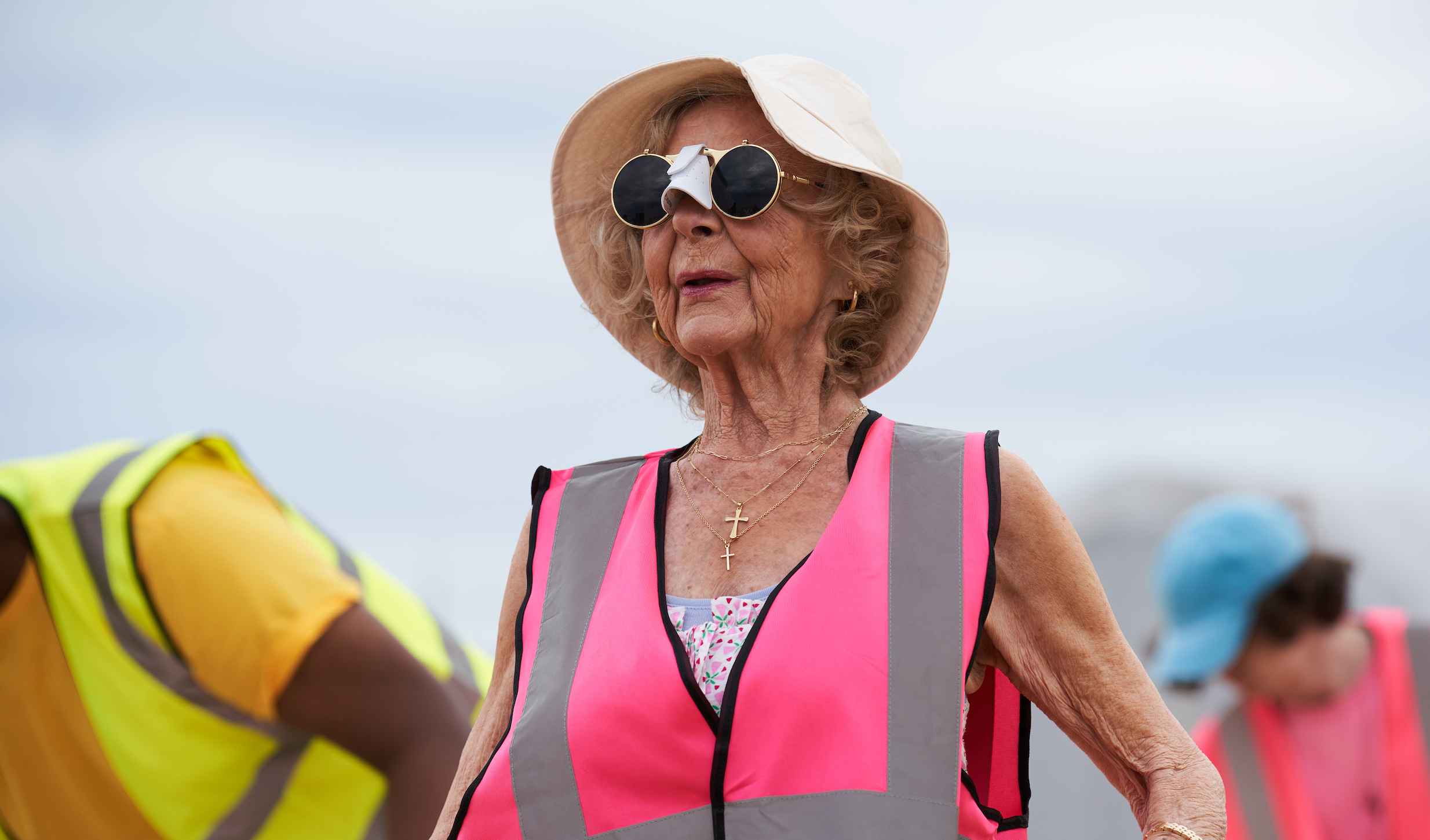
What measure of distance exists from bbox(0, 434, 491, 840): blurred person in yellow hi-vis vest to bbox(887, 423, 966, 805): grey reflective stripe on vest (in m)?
1.62

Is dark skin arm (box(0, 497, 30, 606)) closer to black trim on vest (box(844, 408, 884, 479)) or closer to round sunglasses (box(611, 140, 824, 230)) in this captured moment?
round sunglasses (box(611, 140, 824, 230))

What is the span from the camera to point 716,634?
201cm

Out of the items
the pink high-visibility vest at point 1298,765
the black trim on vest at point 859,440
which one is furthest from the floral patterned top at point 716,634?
the pink high-visibility vest at point 1298,765

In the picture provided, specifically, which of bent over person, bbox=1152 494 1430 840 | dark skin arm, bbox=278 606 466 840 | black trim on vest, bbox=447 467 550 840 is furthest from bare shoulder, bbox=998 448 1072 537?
bent over person, bbox=1152 494 1430 840

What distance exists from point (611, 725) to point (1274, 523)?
3968 millimetres

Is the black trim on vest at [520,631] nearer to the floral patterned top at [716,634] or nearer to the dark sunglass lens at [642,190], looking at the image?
the floral patterned top at [716,634]

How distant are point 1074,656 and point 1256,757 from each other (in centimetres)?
306

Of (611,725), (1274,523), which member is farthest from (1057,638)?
(1274,523)

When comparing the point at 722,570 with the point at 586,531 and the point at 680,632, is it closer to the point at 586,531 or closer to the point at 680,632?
the point at 680,632

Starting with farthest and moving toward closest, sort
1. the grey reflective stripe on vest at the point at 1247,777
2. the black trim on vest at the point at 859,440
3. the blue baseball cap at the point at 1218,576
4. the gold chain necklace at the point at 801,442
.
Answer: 1. the blue baseball cap at the point at 1218,576
2. the grey reflective stripe on vest at the point at 1247,777
3. the gold chain necklace at the point at 801,442
4. the black trim on vest at the point at 859,440

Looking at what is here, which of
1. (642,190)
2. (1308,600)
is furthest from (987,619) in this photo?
(1308,600)

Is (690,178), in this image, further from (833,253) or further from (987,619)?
(987,619)

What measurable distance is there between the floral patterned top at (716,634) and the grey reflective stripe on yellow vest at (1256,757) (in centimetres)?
321

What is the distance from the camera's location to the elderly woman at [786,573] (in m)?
1.87
